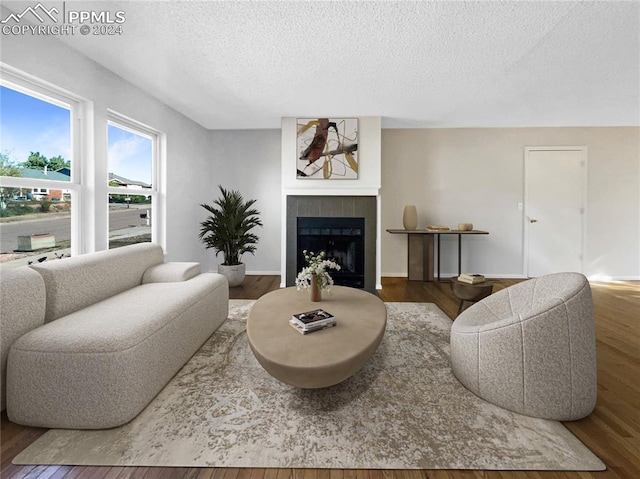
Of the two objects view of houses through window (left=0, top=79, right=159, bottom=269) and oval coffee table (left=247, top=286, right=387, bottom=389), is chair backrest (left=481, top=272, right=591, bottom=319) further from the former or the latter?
view of houses through window (left=0, top=79, right=159, bottom=269)

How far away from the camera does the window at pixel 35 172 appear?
2.29 metres

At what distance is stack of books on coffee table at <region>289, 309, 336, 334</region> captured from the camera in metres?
1.87

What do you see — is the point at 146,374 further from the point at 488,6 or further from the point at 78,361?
the point at 488,6

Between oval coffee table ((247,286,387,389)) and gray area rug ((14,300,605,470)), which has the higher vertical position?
oval coffee table ((247,286,387,389))

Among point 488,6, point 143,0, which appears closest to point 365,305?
point 488,6

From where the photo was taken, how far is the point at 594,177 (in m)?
5.09

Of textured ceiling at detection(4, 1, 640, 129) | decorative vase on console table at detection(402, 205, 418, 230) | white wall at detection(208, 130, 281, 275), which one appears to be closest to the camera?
textured ceiling at detection(4, 1, 640, 129)

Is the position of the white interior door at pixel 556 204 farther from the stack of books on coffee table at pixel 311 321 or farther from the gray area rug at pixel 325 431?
the stack of books on coffee table at pixel 311 321

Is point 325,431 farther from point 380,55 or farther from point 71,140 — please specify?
point 71,140

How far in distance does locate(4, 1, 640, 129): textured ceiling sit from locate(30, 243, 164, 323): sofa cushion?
175cm

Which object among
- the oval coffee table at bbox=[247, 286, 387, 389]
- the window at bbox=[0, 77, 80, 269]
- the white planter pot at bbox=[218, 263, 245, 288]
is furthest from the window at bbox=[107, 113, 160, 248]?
the oval coffee table at bbox=[247, 286, 387, 389]

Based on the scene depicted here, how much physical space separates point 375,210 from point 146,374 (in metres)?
3.59

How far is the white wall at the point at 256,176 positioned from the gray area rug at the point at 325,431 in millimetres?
3318

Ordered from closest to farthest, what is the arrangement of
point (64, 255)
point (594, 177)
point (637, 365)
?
1. point (637, 365)
2. point (64, 255)
3. point (594, 177)
